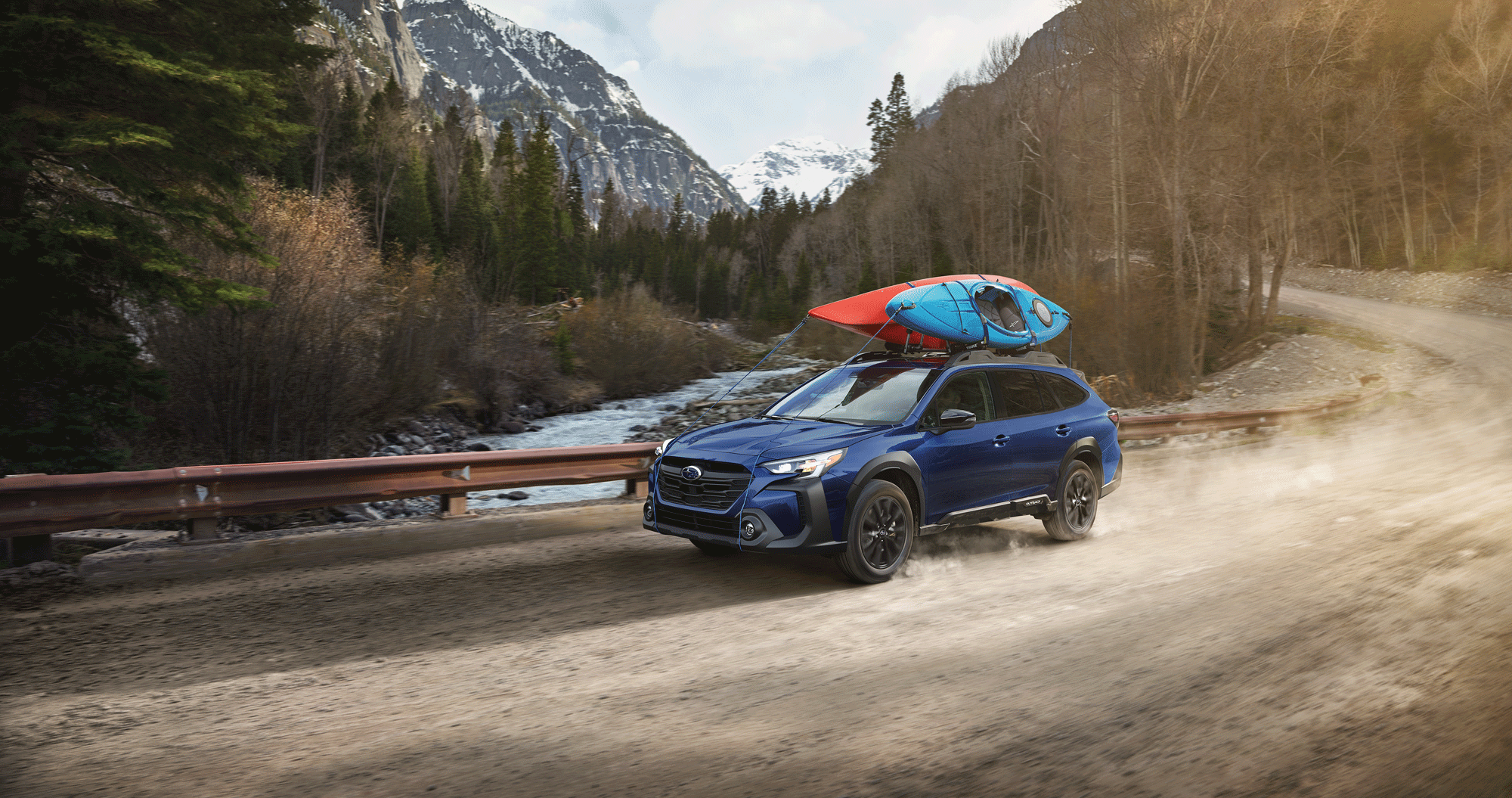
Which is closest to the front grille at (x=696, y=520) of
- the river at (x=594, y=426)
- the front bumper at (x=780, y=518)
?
the front bumper at (x=780, y=518)

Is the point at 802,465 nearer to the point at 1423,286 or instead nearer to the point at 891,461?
the point at 891,461

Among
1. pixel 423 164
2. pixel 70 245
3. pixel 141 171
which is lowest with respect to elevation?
pixel 70 245

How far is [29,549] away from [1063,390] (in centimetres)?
888

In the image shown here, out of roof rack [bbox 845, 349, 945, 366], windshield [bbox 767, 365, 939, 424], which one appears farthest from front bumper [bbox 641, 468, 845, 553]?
roof rack [bbox 845, 349, 945, 366]

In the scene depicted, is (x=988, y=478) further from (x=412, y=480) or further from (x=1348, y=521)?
(x=412, y=480)

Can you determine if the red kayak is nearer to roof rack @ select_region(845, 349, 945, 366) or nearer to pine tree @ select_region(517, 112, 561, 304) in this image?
roof rack @ select_region(845, 349, 945, 366)

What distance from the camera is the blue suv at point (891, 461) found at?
20.6 ft

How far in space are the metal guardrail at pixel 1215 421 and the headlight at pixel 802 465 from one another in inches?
405

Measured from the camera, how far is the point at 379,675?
4.68 metres

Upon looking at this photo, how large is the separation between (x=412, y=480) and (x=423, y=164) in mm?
85539

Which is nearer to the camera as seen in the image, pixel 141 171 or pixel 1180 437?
pixel 141 171

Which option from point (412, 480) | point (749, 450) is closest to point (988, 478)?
point (749, 450)

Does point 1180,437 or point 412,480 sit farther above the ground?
point 412,480

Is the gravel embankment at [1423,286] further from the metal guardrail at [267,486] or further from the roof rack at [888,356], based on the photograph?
the metal guardrail at [267,486]
